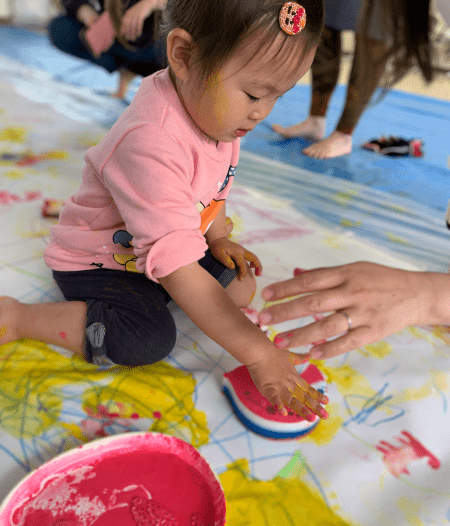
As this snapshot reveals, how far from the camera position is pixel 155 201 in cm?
59

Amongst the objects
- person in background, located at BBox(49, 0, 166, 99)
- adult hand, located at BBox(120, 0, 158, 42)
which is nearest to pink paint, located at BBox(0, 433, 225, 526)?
person in background, located at BBox(49, 0, 166, 99)

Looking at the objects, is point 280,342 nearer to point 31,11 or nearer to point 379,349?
point 379,349

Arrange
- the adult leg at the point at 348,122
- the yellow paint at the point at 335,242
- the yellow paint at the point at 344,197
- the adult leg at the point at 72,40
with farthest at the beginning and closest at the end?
the adult leg at the point at 72,40 → the adult leg at the point at 348,122 → the yellow paint at the point at 344,197 → the yellow paint at the point at 335,242

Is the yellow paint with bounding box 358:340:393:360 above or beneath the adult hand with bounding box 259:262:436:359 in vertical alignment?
beneath

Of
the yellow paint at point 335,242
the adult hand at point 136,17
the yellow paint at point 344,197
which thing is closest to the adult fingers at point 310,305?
the yellow paint at point 335,242

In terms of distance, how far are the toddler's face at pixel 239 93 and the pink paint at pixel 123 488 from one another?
16.3 inches

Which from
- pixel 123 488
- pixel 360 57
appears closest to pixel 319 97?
pixel 360 57

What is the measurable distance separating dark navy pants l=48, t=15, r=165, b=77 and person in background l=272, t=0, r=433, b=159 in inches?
23.0

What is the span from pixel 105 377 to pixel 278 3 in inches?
21.7

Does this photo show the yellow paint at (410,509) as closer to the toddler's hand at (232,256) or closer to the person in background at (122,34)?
the toddler's hand at (232,256)

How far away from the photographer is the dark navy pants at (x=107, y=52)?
183 centimetres

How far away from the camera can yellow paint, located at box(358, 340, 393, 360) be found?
31.1 inches

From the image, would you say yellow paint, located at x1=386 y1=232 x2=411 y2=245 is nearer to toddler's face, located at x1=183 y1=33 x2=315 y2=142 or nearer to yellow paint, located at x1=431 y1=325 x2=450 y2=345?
yellow paint, located at x1=431 y1=325 x2=450 y2=345

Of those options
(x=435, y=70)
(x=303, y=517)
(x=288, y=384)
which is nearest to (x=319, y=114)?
(x=435, y=70)
